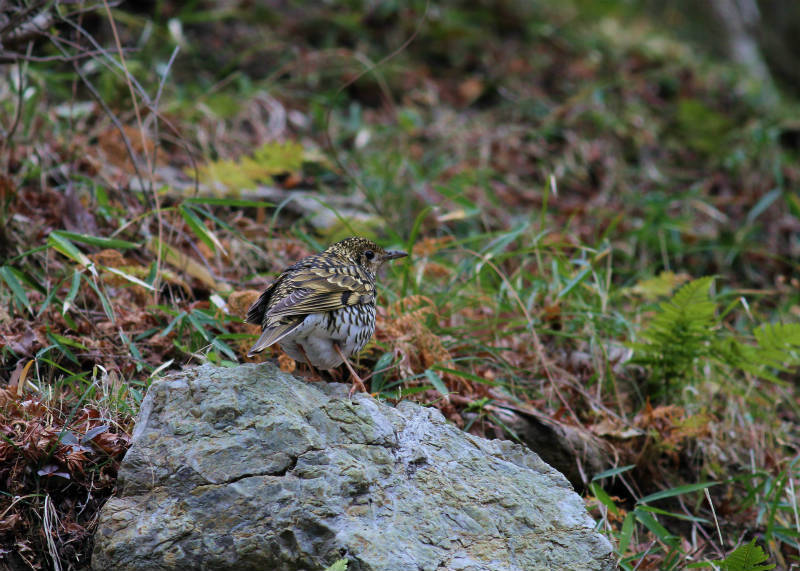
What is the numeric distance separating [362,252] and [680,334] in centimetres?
212

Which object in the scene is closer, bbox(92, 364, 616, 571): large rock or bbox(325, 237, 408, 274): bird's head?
bbox(92, 364, 616, 571): large rock

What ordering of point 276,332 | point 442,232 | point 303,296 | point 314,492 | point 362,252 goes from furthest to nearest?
1. point 442,232
2. point 362,252
3. point 303,296
4. point 276,332
5. point 314,492

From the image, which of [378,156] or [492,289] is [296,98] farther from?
[492,289]

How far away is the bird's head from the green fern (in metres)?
1.74

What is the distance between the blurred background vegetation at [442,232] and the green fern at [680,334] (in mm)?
22

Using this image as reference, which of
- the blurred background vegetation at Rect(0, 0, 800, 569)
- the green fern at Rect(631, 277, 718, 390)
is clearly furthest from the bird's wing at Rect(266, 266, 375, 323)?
the green fern at Rect(631, 277, 718, 390)

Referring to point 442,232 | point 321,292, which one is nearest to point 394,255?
point 321,292

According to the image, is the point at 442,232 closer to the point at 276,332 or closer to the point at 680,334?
the point at 680,334

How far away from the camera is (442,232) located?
7.36m

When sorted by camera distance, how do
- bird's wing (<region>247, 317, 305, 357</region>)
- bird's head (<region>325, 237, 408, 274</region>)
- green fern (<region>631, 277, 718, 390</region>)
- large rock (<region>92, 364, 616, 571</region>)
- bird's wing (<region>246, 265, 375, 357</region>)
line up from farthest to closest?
green fern (<region>631, 277, 718, 390</region>)
bird's head (<region>325, 237, 408, 274</region>)
bird's wing (<region>246, 265, 375, 357</region>)
bird's wing (<region>247, 317, 305, 357</region>)
large rock (<region>92, 364, 616, 571</region>)

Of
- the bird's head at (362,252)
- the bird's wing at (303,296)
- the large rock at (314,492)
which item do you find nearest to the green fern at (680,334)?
the large rock at (314,492)

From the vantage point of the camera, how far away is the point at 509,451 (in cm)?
399

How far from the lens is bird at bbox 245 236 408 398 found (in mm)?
3775

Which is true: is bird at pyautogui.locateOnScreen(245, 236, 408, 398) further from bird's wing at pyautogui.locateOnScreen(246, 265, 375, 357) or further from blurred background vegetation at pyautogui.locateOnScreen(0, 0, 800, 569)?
blurred background vegetation at pyautogui.locateOnScreen(0, 0, 800, 569)
